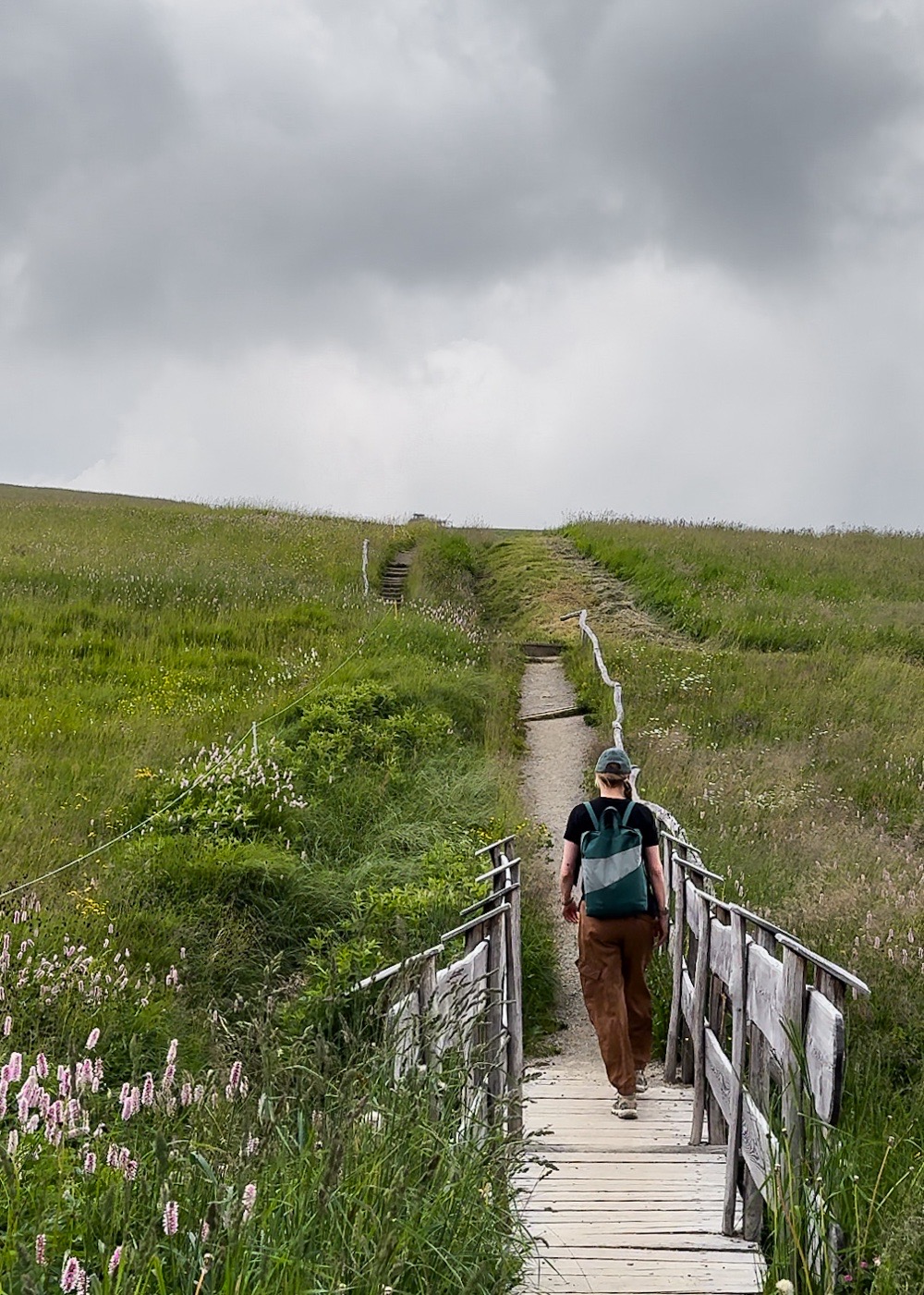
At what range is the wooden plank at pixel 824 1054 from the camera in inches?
154

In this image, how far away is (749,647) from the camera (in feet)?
71.1

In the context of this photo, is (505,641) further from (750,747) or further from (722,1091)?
(722,1091)

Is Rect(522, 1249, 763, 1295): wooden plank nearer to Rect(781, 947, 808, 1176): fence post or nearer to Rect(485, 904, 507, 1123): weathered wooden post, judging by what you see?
Rect(781, 947, 808, 1176): fence post

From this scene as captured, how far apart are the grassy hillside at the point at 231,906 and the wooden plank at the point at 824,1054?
107 centimetres

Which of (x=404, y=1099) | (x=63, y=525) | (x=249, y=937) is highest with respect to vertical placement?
(x=63, y=525)

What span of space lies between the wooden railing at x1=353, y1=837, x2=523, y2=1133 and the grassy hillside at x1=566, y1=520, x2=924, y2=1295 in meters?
1.33

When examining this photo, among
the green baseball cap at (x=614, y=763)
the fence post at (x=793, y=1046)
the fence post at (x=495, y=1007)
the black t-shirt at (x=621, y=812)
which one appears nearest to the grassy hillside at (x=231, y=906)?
the fence post at (x=495, y=1007)

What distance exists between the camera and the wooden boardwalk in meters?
4.33

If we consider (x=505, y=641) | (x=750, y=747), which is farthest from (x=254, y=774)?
(x=505, y=641)

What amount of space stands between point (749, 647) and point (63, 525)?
59.7 feet

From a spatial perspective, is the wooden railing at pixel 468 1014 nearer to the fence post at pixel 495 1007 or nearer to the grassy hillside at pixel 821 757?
the fence post at pixel 495 1007

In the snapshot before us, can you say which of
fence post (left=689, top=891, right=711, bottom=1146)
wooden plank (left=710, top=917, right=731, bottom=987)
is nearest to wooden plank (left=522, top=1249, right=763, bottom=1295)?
wooden plank (left=710, top=917, right=731, bottom=987)

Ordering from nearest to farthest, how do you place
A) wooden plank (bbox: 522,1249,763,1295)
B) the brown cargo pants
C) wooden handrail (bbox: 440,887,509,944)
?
wooden plank (bbox: 522,1249,763,1295), wooden handrail (bbox: 440,887,509,944), the brown cargo pants

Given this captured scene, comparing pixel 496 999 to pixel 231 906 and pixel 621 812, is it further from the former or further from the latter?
pixel 231 906
